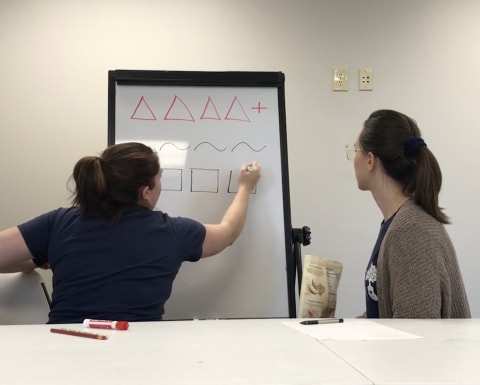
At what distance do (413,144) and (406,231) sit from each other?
11.5 inches

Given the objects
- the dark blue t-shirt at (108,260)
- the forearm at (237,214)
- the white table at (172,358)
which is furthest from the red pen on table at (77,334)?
the forearm at (237,214)

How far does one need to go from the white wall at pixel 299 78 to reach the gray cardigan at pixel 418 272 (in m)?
1.04

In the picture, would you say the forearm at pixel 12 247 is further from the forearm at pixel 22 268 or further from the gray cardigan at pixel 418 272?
the gray cardigan at pixel 418 272

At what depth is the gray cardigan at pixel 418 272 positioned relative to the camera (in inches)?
50.6

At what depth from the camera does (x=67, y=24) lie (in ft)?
7.82

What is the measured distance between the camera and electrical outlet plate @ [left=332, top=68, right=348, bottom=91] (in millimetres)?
2473

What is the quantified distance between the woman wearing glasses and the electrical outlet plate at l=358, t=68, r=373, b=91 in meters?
0.93

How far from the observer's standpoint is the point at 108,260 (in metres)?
1.26

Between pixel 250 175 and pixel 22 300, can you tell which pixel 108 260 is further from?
pixel 250 175

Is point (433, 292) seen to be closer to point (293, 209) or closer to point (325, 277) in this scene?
point (325, 277)

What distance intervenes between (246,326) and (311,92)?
64.2 inches

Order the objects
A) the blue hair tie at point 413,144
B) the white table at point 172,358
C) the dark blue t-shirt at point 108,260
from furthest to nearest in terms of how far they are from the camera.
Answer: the blue hair tie at point 413,144 → the dark blue t-shirt at point 108,260 → the white table at point 172,358

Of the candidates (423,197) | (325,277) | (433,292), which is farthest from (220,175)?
(433,292)

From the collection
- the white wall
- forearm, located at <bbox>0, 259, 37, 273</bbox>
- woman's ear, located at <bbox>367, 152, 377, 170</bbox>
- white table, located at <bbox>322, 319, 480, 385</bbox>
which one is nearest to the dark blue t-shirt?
forearm, located at <bbox>0, 259, 37, 273</bbox>
